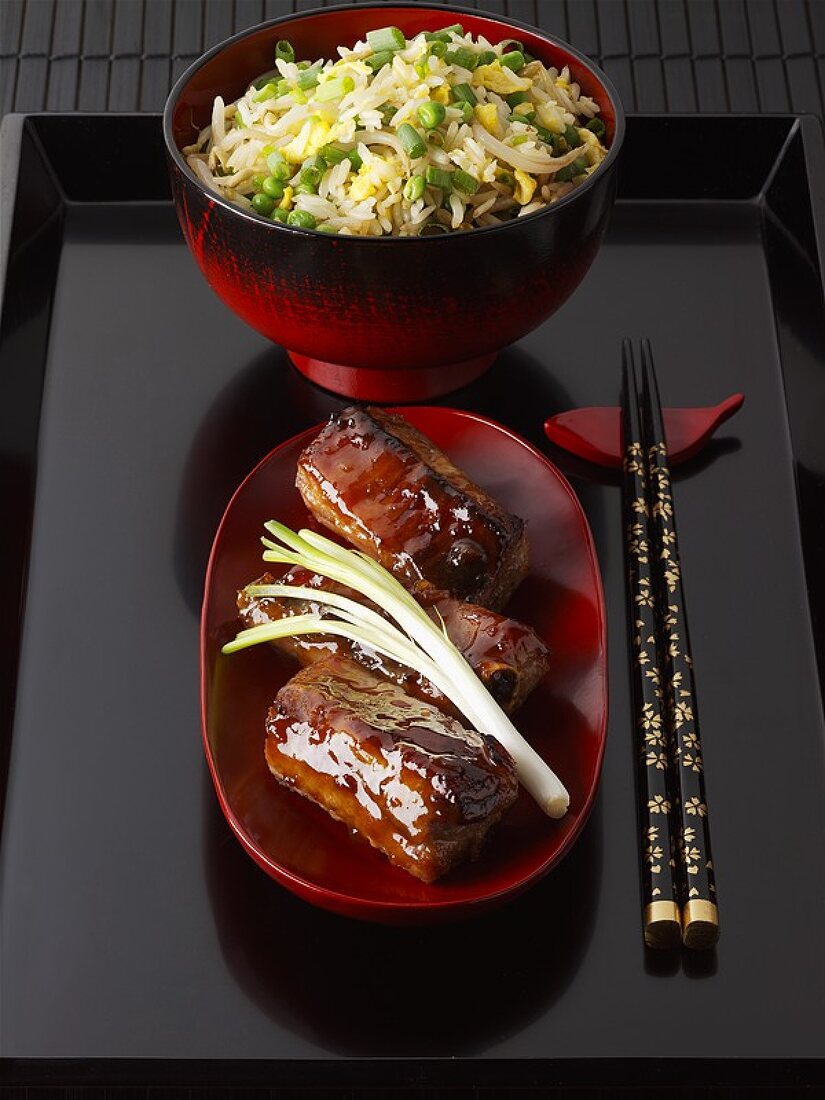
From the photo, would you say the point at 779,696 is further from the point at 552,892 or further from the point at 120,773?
the point at 120,773

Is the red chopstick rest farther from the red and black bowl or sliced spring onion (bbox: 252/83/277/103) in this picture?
sliced spring onion (bbox: 252/83/277/103)

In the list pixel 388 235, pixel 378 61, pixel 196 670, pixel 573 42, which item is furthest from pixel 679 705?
pixel 573 42

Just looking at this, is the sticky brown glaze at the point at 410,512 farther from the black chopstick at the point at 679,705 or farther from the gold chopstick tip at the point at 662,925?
the gold chopstick tip at the point at 662,925

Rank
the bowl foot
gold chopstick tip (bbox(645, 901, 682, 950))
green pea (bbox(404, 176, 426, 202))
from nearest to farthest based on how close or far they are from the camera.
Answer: gold chopstick tip (bbox(645, 901, 682, 950))
green pea (bbox(404, 176, 426, 202))
the bowl foot

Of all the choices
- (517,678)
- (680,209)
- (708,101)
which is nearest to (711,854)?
(517,678)

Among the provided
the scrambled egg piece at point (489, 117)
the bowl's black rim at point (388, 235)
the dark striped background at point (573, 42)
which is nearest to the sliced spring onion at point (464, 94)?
the scrambled egg piece at point (489, 117)

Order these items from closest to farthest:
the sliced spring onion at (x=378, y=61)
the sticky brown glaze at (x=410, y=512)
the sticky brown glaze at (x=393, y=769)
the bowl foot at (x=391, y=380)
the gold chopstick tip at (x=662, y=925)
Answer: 1. the sticky brown glaze at (x=393, y=769)
2. the gold chopstick tip at (x=662, y=925)
3. the sticky brown glaze at (x=410, y=512)
4. the sliced spring onion at (x=378, y=61)
5. the bowl foot at (x=391, y=380)

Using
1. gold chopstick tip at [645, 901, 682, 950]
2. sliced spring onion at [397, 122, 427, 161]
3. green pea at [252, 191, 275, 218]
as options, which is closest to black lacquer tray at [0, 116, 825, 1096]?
gold chopstick tip at [645, 901, 682, 950]
